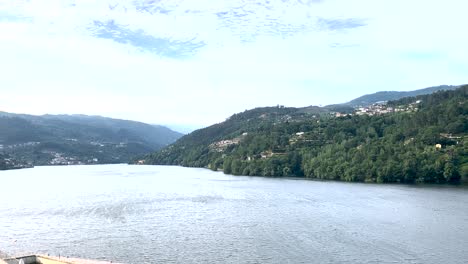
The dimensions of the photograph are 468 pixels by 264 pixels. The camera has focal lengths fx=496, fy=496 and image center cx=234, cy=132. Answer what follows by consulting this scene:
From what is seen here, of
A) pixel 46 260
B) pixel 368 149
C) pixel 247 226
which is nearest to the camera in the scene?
pixel 46 260

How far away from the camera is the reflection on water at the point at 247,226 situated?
3002 centimetres

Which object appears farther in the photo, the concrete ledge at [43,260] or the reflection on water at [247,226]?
Result: the reflection on water at [247,226]

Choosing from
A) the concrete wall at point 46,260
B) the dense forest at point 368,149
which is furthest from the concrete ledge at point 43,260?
the dense forest at point 368,149

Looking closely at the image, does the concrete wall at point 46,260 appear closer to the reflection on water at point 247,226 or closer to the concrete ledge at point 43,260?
the concrete ledge at point 43,260

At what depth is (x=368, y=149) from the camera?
272 ft

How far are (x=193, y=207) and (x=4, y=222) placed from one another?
56.5 feet

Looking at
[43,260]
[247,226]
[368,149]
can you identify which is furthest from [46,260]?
[368,149]

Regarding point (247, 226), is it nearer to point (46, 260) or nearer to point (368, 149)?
point (46, 260)

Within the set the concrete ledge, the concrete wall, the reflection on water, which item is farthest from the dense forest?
the concrete wall

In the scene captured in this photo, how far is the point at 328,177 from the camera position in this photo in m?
84.8

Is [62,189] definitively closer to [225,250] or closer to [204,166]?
[225,250]

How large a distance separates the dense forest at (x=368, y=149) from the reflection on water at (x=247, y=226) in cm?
1065

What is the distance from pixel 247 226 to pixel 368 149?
4917cm

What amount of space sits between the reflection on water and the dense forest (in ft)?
34.9
